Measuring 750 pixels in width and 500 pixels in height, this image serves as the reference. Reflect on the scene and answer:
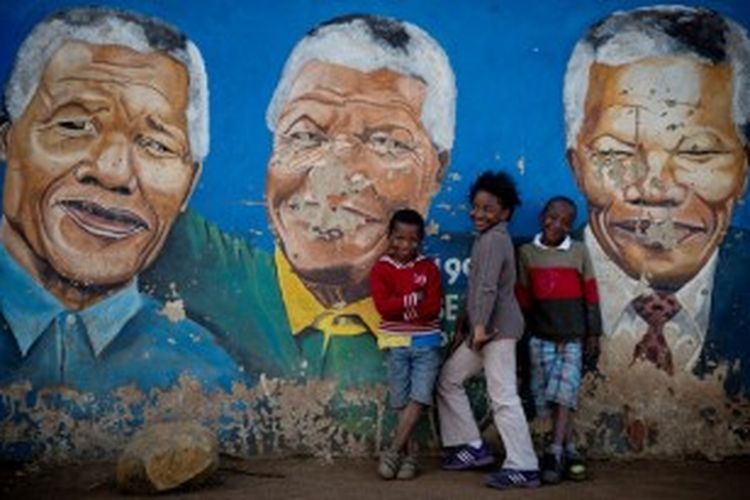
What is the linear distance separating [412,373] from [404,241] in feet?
2.35

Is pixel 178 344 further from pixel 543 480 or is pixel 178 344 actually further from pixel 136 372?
pixel 543 480

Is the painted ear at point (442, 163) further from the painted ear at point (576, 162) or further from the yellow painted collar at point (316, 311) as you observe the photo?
the yellow painted collar at point (316, 311)

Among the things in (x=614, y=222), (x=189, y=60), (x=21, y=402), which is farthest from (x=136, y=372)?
(x=614, y=222)

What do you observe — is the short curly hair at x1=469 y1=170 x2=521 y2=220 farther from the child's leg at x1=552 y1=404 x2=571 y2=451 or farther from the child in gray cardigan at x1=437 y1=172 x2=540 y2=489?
the child's leg at x1=552 y1=404 x2=571 y2=451

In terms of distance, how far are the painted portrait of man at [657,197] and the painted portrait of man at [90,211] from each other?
229 cm

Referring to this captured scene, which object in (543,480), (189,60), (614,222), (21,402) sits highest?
(189,60)

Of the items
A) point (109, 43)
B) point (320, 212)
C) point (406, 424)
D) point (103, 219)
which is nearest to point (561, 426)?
point (406, 424)

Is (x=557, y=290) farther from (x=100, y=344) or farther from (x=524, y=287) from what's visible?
(x=100, y=344)

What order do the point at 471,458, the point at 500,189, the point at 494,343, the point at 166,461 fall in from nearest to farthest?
the point at 166,461
the point at 494,343
the point at 500,189
the point at 471,458

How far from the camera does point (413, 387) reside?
224 inches

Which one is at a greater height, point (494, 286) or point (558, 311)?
point (494, 286)

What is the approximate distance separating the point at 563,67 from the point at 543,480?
2305mm

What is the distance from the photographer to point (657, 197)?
6016 millimetres

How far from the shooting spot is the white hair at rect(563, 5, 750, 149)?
6.02 metres
